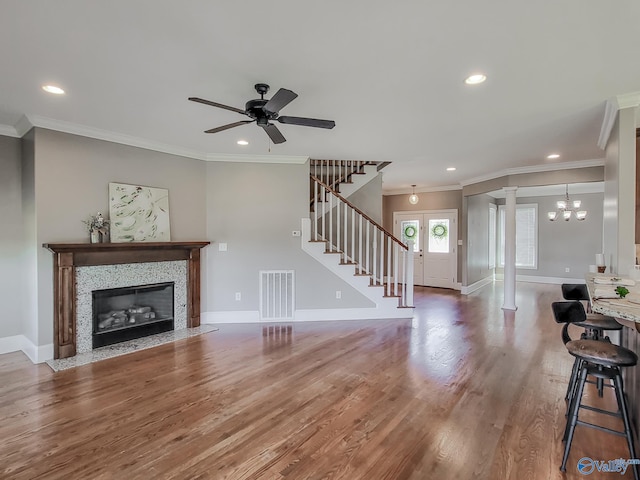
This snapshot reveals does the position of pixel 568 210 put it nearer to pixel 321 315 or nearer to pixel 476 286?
pixel 476 286

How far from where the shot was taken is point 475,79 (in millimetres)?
2549

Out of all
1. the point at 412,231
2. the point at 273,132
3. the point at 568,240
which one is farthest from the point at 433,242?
the point at 273,132

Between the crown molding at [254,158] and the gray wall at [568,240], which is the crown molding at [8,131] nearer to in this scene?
the crown molding at [254,158]

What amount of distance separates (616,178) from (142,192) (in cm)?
540

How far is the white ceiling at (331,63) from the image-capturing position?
1.80 m

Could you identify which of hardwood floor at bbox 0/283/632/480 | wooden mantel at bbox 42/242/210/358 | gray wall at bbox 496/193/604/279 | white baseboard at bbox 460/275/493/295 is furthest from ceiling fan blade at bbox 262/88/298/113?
gray wall at bbox 496/193/604/279

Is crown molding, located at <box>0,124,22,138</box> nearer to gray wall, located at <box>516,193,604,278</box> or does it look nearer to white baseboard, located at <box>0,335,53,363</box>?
white baseboard, located at <box>0,335,53,363</box>

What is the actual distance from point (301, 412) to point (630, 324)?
90.5 inches

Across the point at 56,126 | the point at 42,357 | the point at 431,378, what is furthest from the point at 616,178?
the point at 42,357

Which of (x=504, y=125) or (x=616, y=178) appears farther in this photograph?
(x=504, y=125)

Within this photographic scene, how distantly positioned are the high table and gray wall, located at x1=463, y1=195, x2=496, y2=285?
16.7ft

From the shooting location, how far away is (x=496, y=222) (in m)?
9.86

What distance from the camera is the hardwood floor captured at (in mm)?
1923

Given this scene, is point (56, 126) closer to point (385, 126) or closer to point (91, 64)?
point (91, 64)
